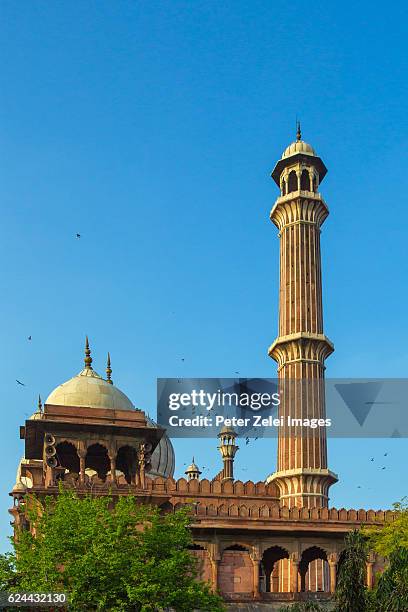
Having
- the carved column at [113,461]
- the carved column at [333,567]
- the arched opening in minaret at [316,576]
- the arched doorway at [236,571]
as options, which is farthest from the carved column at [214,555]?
the arched opening in minaret at [316,576]

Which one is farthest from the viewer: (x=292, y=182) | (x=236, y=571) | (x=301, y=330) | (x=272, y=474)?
(x=292, y=182)

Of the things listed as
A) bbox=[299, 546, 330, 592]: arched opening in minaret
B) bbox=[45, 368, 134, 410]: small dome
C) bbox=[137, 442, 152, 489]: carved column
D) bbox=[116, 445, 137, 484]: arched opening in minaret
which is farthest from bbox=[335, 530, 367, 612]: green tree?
bbox=[299, 546, 330, 592]: arched opening in minaret

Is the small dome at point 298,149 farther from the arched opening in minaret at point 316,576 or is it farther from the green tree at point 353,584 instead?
the green tree at point 353,584

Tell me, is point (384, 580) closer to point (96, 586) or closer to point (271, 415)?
point (96, 586)

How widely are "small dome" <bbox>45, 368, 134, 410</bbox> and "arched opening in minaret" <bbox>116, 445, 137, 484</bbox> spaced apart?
1.36 m

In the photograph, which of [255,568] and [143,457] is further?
[143,457]

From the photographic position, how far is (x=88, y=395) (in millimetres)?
31047

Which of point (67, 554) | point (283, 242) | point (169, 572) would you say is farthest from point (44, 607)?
point (283, 242)

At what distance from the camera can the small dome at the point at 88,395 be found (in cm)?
3083

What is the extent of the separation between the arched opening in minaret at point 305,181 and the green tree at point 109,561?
68.9ft

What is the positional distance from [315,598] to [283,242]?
16437mm

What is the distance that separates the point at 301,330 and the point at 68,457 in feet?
36.2

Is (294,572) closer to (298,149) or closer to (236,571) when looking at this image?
(236,571)

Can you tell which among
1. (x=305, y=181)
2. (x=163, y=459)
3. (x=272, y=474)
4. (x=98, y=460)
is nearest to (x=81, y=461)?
(x=98, y=460)
